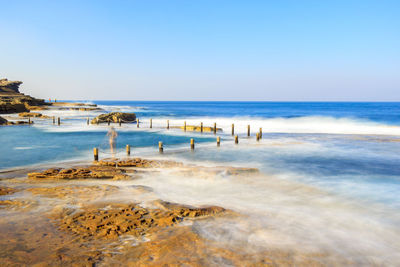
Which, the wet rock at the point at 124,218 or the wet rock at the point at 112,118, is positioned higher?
Answer: the wet rock at the point at 112,118

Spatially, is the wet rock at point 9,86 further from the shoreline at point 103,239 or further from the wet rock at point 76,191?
the shoreline at point 103,239

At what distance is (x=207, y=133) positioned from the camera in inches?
1549

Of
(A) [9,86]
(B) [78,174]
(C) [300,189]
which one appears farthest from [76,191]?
(A) [9,86]

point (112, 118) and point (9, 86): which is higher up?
point (9, 86)

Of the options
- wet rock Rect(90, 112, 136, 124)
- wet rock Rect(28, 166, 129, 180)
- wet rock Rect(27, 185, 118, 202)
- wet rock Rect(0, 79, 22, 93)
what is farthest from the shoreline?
wet rock Rect(0, 79, 22, 93)

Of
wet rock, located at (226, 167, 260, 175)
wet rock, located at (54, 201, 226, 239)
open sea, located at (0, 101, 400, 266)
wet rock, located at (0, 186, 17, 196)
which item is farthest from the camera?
wet rock, located at (226, 167, 260, 175)

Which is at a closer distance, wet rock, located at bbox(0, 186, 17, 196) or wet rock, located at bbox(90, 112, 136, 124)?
wet rock, located at bbox(0, 186, 17, 196)

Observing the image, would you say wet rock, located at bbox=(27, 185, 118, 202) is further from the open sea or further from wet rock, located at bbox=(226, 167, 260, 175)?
wet rock, located at bbox=(226, 167, 260, 175)

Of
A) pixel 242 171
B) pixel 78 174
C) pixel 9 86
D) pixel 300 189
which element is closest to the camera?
pixel 300 189

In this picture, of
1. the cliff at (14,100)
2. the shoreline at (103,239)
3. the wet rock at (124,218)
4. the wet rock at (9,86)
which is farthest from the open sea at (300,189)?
the wet rock at (9,86)

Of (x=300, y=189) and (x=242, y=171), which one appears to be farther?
(x=242, y=171)

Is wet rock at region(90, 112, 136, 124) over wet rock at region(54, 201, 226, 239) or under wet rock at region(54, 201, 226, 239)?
over

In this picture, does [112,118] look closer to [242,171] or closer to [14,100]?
[242,171]

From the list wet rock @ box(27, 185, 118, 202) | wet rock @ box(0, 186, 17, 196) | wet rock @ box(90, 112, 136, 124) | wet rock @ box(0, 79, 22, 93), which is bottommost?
wet rock @ box(27, 185, 118, 202)
